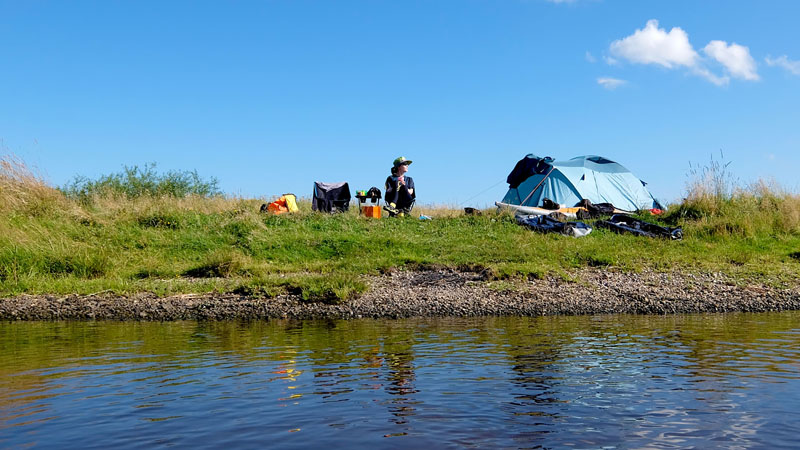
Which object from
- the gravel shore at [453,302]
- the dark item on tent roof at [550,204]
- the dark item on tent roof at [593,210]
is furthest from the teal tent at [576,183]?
the gravel shore at [453,302]

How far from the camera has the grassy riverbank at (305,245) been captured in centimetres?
1408

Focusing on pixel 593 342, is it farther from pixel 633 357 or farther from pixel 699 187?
pixel 699 187

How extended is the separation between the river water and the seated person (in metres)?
11.6

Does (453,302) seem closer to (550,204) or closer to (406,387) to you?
(406,387)

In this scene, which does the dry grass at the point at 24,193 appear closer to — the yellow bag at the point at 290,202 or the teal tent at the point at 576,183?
the yellow bag at the point at 290,202

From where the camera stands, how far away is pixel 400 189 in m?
22.1

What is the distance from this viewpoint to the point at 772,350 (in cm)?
852

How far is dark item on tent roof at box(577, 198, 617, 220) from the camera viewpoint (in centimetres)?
2114

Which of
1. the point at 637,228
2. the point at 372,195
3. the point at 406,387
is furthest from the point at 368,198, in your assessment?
the point at 406,387

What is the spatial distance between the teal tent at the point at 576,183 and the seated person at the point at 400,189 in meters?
4.81

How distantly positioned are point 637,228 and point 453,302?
8.24m

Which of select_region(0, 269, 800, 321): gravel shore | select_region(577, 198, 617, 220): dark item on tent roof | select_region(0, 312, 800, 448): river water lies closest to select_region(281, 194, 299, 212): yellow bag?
select_region(0, 269, 800, 321): gravel shore

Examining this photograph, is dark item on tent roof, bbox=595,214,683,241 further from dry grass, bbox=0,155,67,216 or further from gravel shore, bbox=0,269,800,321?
dry grass, bbox=0,155,67,216

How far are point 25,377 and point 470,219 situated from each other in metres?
14.8
